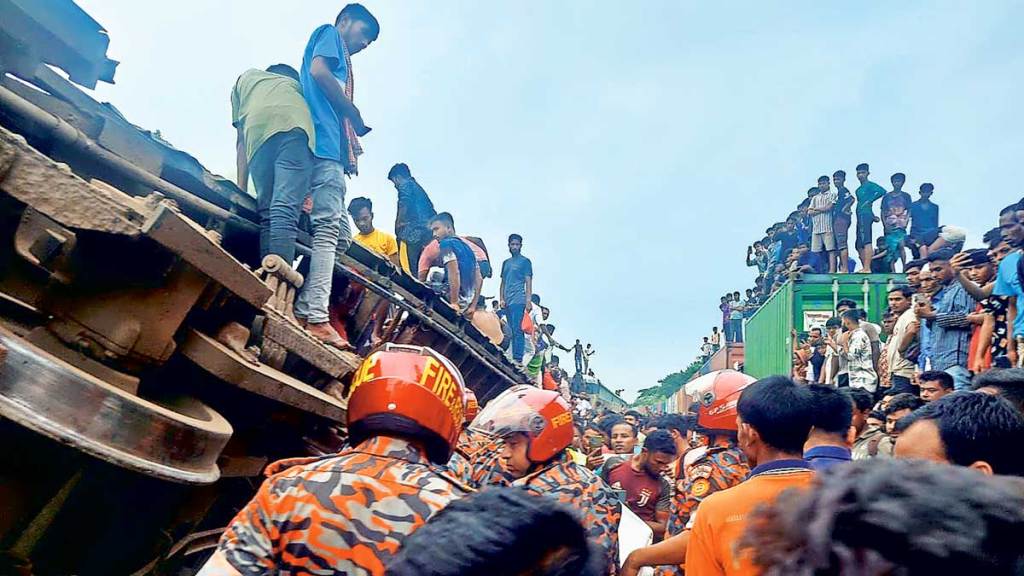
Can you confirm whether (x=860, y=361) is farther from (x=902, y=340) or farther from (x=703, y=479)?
(x=703, y=479)

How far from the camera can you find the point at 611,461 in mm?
6832

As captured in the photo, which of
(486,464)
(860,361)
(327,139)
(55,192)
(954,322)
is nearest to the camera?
(55,192)

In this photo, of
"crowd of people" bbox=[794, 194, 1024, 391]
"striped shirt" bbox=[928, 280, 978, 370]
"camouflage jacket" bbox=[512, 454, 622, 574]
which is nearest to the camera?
"camouflage jacket" bbox=[512, 454, 622, 574]

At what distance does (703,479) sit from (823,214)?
11874 millimetres

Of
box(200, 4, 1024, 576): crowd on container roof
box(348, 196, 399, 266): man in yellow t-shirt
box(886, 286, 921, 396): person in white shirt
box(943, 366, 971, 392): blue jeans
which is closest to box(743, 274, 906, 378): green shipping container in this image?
box(886, 286, 921, 396): person in white shirt

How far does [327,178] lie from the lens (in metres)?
5.28

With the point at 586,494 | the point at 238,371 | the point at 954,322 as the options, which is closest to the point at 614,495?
the point at 586,494

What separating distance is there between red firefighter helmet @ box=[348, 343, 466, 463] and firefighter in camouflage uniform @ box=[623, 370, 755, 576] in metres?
1.65

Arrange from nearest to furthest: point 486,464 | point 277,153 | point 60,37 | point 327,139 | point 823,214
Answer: point 60,37 < point 486,464 < point 277,153 < point 327,139 < point 823,214

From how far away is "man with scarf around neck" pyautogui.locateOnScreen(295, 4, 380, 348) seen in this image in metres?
5.04

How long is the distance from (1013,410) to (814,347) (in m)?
10.5

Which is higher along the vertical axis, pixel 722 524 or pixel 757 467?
pixel 757 467

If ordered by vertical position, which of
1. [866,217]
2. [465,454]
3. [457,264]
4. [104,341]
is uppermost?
[866,217]

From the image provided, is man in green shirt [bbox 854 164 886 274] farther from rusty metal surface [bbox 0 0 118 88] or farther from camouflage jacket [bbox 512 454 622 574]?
rusty metal surface [bbox 0 0 118 88]
